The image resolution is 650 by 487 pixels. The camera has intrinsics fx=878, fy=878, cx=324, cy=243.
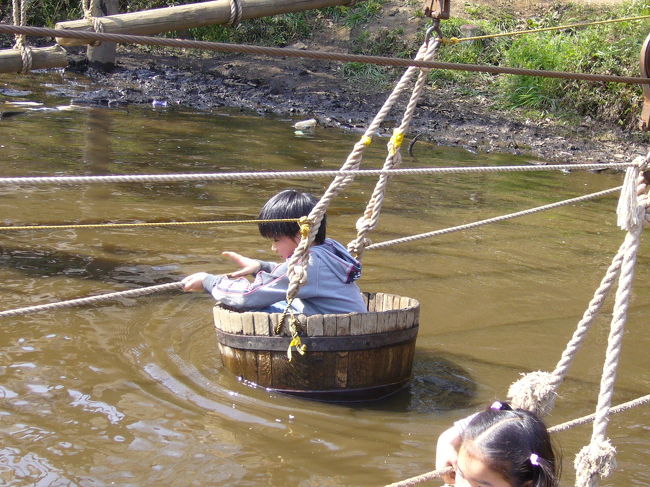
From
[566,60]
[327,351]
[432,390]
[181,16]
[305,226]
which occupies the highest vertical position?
[181,16]

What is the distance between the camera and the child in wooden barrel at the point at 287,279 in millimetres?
3730

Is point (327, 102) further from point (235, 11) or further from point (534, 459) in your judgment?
point (534, 459)

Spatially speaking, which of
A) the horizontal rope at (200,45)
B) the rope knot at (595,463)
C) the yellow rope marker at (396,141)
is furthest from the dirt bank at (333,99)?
the rope knot at (595,463)

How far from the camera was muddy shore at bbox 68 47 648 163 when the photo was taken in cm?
1073

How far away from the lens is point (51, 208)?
6523 millimetres

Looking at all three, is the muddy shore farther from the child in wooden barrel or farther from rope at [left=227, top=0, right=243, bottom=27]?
the child in wooden barrel

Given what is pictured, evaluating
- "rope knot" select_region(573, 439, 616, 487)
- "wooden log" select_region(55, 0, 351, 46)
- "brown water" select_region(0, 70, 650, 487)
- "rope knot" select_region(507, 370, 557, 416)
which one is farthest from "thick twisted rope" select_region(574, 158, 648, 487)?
"wooden log" select_region(55, 0, 351, 46)

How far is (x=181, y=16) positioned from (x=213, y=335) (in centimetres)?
304

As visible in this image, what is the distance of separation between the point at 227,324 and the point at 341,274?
1.75ft

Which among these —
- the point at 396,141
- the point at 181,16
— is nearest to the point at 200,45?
the point at 396,141

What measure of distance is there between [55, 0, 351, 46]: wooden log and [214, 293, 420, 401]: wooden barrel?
10.4 feet

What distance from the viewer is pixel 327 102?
1255 cm

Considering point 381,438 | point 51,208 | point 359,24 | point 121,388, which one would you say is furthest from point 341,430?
point 359,24

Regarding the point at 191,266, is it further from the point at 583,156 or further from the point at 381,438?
the point at 583,156
